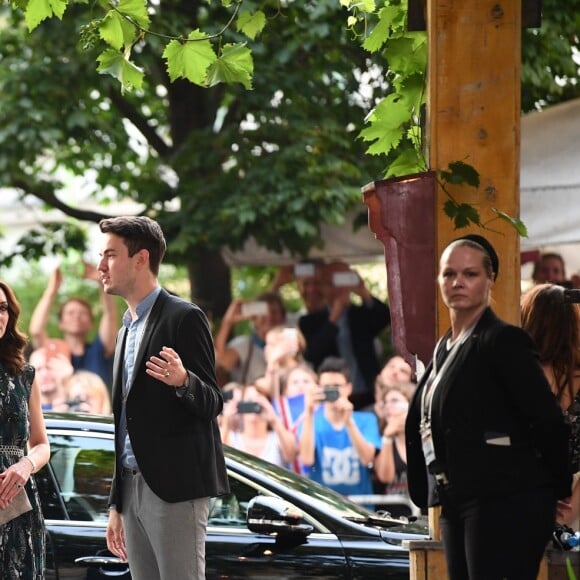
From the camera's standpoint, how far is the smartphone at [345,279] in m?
12.6

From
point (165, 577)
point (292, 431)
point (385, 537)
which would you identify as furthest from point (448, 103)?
point (292, 431)

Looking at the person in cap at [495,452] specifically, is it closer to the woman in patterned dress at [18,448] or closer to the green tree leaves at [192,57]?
the green tree leaves at [192,57]

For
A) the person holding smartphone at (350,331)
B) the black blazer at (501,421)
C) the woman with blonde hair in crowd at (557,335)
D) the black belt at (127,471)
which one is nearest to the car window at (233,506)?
the black belt at (127,471)

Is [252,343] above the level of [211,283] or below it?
below

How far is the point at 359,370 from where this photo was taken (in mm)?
12305

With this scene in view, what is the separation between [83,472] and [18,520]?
112cm

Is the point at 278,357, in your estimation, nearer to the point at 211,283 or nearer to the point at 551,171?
the point at 211,283

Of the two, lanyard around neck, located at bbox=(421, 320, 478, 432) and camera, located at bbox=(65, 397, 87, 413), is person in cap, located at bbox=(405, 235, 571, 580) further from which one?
camera, located at bbox=(65, 397, 87, 413)

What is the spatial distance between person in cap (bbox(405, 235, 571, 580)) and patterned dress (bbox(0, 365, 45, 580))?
213cm

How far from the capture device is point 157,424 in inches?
217

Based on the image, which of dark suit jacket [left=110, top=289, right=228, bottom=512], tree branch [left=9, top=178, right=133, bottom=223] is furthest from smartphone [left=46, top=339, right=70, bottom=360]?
dark suit jacket [left=110, top=289, right=228, bottom=512]

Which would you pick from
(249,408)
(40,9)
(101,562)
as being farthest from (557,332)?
(249,408)

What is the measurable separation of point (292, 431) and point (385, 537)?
417 centimetres

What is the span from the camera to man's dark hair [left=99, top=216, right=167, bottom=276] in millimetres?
5727
